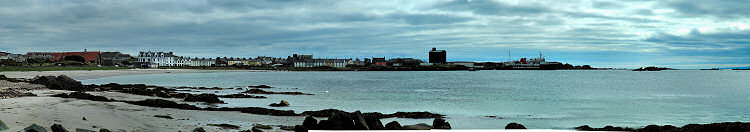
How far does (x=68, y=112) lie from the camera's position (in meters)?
9.70

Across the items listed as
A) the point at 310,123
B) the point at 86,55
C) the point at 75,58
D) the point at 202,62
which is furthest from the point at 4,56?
the point at 202,62

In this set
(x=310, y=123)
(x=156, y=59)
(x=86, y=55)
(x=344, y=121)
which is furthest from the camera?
(x=156, y=59)

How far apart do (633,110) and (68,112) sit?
71.2 feet

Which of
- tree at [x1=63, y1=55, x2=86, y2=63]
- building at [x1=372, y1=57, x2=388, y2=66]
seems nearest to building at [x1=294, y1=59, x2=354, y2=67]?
building at [x1=372, y1=57, x2=388, y2=66]

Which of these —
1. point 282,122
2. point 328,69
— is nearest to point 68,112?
point 282,122

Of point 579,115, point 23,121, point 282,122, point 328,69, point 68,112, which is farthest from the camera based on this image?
point 328,69

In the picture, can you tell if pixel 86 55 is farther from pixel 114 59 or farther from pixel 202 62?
pixel 202 62

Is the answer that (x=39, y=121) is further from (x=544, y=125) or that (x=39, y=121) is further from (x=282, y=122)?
(x=544, y=125)

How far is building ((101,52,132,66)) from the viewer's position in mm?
94994

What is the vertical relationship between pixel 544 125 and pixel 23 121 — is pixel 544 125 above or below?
below

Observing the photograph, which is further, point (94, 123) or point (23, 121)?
point (94, 123)

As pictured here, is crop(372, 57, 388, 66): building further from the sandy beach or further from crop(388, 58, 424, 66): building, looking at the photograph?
the sandy beach

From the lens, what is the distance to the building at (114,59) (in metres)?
95.0

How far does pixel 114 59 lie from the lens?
10038 cm
